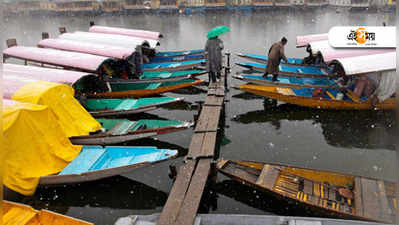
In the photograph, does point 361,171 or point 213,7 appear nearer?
point 361,171

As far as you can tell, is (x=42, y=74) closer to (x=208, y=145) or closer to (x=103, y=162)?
(x=103, y=162)

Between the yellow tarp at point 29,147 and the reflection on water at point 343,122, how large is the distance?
7076mm

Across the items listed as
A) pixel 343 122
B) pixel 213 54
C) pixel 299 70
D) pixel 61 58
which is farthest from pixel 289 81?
pixel 61 58

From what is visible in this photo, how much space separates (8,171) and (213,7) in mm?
59236

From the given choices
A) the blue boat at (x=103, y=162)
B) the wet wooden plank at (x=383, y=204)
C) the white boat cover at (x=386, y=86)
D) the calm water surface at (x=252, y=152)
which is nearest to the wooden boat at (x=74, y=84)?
the calm water surface at (x=252, y=152)

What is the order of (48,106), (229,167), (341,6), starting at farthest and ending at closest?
1. (341,6)
2. (48,106)
3. (229,167)

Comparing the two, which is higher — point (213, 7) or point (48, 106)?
point (213, 7)

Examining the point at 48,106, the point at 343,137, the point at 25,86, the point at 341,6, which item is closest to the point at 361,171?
the point at 343,137

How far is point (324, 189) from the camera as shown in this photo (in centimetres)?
637

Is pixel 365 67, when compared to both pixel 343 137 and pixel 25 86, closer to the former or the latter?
pixel 343 137

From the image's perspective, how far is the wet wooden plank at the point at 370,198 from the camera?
5500 millimetres

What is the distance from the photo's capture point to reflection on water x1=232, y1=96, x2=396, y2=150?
963 cm

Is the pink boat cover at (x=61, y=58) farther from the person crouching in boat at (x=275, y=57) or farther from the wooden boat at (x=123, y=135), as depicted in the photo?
the person crouching in boat at (x=275, y=57)

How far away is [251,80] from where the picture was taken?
1236 cm
